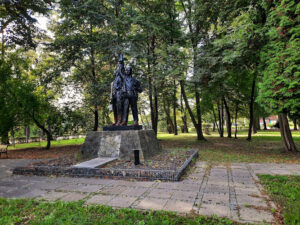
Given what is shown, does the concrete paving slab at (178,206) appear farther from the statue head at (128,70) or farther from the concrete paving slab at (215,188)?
the statue head at (128,70)

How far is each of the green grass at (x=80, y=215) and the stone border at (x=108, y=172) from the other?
1.92 metres

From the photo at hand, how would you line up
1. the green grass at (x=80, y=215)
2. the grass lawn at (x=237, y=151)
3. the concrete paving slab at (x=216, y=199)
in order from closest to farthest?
the green grass at (x=80, y=215)
the concrete paving slab at (x=216, y=199)
the grass lawn at (x=237, y=151)

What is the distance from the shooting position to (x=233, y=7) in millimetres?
10469

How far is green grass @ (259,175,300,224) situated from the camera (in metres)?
3.13

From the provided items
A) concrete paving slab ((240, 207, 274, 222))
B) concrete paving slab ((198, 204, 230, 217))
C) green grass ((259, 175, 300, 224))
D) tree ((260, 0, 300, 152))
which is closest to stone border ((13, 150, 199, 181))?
concrete paving slab ((198, 204, 230, 217))

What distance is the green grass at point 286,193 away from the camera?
10.3 ft

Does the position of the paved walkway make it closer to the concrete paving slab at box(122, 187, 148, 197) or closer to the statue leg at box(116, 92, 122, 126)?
the concrete paving slab at box(122, 187, 148, 197)

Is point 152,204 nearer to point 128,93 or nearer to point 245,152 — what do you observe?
point 128,93

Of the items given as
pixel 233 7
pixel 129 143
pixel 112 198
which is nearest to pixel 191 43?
pixel 233 7

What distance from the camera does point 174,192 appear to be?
4352 millimetres

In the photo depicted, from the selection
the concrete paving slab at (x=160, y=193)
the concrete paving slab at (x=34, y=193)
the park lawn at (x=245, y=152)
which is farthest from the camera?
the park lawn at (x=245, y=152)

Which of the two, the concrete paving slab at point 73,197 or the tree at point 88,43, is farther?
the tree at point 88,43

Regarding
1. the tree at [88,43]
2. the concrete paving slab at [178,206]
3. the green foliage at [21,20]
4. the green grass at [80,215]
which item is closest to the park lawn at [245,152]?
the concrete paving slab at [178,206]

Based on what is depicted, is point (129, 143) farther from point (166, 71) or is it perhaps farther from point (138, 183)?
point (166, 71)
